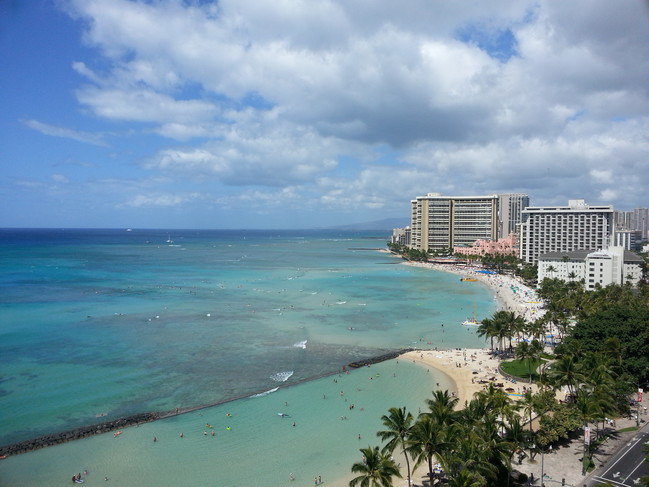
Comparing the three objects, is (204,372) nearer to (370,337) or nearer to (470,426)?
(370,337)

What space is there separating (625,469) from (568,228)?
325 feet

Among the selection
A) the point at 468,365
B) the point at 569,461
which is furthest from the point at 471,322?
the point at 569,461

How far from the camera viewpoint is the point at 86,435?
2728 cm

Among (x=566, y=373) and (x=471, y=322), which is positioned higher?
(x=566, y=373)

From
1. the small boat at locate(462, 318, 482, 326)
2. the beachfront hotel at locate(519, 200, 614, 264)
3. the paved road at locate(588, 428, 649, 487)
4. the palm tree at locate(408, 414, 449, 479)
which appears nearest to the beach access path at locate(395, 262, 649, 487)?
the paved road at locate(588, 428, 649, 487)

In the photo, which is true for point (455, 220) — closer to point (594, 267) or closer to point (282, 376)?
point (594, 267)

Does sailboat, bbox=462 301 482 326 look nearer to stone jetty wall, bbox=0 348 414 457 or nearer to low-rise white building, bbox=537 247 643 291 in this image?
low-rise white building, bbox=537 247 643 291

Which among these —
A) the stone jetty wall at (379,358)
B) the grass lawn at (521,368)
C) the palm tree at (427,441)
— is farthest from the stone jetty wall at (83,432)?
the grass lawn at (521,368)

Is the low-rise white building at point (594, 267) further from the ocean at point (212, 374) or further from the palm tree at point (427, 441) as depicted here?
the palm tree at point (427, 441)

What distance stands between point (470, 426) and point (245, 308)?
49294 millimetres

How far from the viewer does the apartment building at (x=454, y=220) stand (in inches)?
5669

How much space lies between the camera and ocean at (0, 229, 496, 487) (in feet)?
81.7

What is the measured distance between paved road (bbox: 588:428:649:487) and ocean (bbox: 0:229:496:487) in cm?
1188

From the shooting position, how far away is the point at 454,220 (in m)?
148
